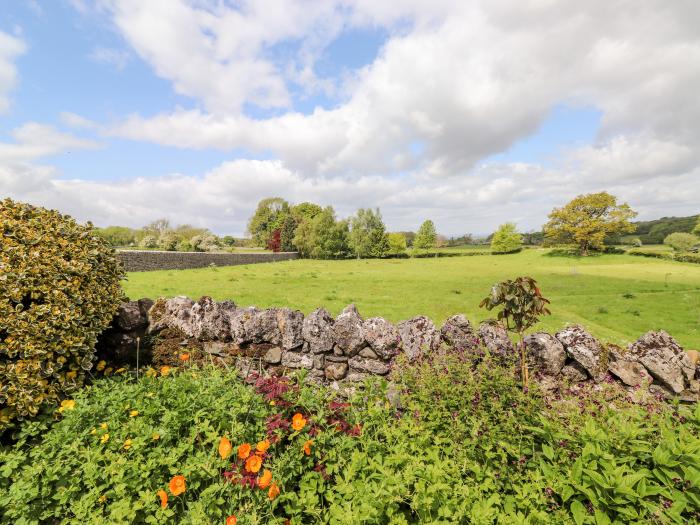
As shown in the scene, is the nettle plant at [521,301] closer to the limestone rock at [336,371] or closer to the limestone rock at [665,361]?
the limestone rock at [665,361]

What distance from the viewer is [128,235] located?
88.9 metres

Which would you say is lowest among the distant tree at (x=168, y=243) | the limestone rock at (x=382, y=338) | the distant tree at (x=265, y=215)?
the limestone rock at (x=382, y=338)

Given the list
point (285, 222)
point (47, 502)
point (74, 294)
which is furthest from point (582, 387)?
point (285, 222)

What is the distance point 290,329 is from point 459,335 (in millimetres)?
2992

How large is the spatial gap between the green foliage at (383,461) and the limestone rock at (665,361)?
0.74 m

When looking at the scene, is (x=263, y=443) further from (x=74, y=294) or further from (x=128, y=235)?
(x=128, y=235)

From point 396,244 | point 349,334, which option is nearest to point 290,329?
point 349,334

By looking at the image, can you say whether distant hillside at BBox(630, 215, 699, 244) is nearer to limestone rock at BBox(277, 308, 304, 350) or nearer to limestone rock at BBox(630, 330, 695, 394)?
limestone rock at BBox(630, 330, 695, 394)

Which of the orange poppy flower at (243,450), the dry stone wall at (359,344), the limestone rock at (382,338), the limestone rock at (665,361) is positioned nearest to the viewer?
the orange poppy flower at (243,450)

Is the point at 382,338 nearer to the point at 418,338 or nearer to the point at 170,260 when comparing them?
the point at 418,338

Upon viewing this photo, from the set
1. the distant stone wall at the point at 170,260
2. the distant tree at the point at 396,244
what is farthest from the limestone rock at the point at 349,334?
the distant tree at the point at 396,244

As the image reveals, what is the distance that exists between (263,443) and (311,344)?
286 centimetres

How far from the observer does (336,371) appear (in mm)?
5832

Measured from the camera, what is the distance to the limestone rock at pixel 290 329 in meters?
5.95
